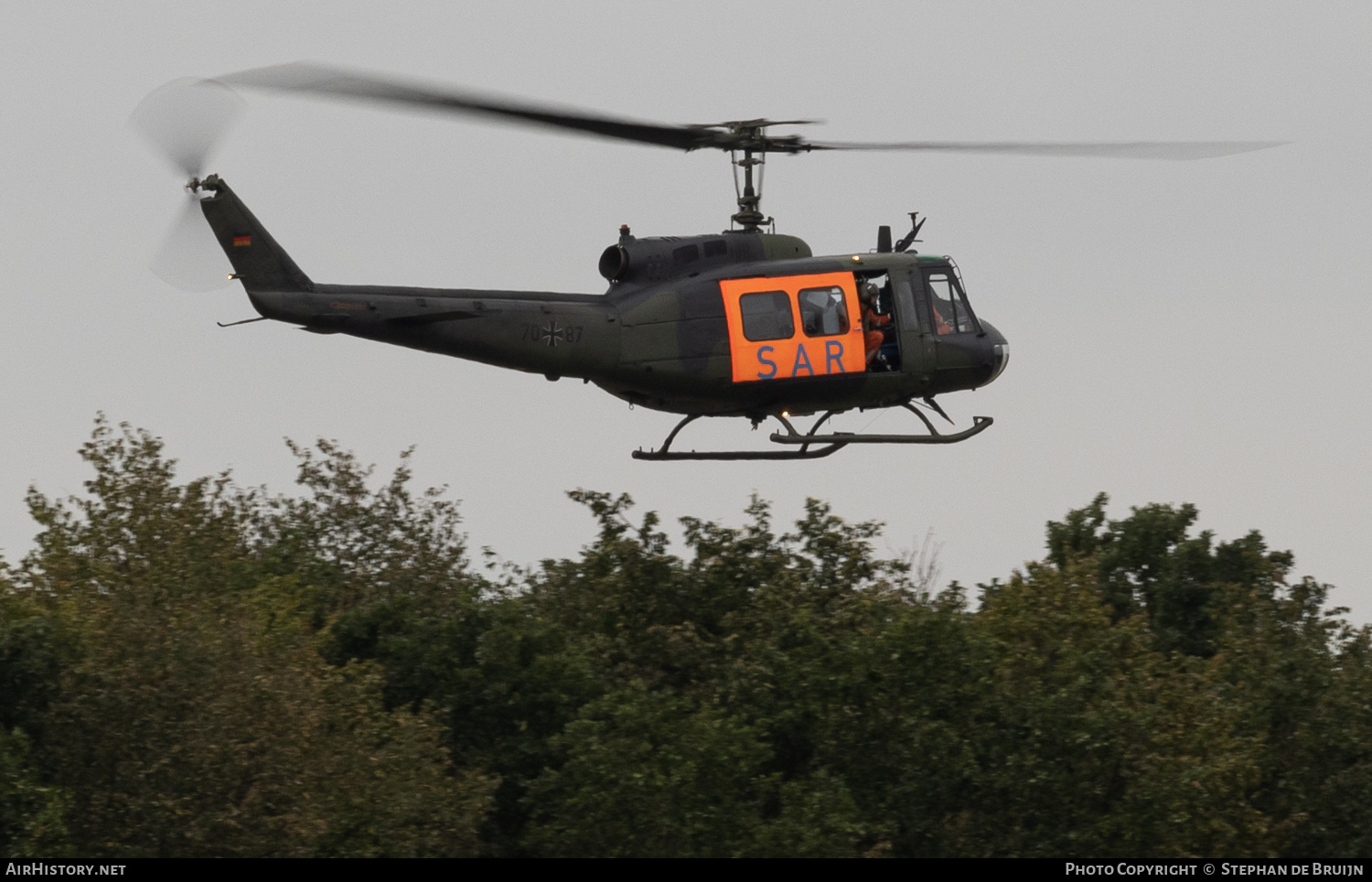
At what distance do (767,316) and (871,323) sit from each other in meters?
1.21

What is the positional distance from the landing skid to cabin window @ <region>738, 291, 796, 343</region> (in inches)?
39.7

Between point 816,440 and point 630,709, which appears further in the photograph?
point 630,709

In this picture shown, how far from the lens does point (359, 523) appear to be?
4766 cm

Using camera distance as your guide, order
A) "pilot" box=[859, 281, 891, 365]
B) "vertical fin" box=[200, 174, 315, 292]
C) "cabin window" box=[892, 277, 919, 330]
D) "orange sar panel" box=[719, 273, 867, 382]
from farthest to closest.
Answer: "cabin window" box=[892, 277, 919, 330] → "pilot" box=[859, 281, 891, 365] → "orange sar panel" box=[719, 273, 867, 382] → "vertical fin" box=[200, 174, 315, 292]

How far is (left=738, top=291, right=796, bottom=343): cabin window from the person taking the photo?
1066 inches

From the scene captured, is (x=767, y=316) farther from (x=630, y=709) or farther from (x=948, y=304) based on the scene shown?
(x=630, y=709)

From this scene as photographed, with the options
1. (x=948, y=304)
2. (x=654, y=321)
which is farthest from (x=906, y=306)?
(x=654, y=321)

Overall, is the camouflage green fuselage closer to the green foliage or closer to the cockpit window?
the cockpit window

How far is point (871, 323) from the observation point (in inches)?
1080

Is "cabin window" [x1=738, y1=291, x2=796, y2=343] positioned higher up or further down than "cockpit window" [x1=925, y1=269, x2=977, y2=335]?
further down

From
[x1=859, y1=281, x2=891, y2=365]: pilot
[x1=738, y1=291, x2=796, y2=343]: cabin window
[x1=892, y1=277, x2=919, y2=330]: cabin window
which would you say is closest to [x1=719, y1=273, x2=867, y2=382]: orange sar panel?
[x1=738, y1=291, x2=796, y2=343]: cabin window
